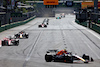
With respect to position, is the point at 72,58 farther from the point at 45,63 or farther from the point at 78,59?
the point at 45,63

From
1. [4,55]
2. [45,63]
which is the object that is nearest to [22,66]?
[45,63]

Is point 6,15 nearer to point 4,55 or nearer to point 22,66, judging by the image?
point 4,55

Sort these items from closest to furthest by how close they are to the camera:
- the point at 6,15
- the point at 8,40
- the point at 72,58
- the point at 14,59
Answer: the point at 72,58
the point at 14,59
the point at 8,40
the point at 6,15

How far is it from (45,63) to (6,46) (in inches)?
454

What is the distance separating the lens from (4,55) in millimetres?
24859

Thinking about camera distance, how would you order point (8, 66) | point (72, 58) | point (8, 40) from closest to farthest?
point (8, 66), point (72, 58), point (8, 40)

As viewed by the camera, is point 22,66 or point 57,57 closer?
point 22,66

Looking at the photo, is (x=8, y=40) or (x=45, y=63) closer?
(x=45, y=63)

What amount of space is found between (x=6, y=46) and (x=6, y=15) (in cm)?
4994

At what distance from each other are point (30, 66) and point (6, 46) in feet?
40.3

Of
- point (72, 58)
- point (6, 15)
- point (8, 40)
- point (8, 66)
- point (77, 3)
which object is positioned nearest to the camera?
point (8, 66)

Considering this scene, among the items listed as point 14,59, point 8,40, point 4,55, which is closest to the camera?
point 14,59

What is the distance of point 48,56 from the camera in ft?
68.9

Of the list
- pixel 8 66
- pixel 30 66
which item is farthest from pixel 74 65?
pixel 8 66
